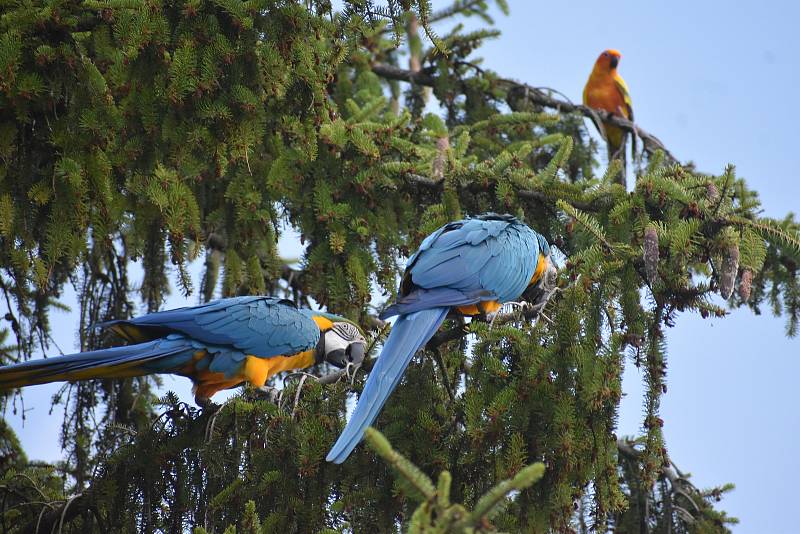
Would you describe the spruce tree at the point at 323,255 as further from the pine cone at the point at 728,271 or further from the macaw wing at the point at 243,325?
the macaw wing at the point at 243,325

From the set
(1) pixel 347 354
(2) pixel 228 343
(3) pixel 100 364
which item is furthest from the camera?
(1) pixel 347 354

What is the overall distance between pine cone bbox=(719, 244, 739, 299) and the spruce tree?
0.06ft

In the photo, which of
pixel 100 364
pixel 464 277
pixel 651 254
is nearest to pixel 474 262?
pixel 464 277

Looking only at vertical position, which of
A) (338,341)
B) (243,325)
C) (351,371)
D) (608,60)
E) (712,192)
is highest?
(608,60)

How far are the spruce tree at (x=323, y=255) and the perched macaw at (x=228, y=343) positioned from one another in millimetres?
244

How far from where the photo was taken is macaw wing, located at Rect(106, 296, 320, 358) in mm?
4539

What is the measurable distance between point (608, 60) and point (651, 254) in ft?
26.8

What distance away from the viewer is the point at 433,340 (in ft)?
13.4

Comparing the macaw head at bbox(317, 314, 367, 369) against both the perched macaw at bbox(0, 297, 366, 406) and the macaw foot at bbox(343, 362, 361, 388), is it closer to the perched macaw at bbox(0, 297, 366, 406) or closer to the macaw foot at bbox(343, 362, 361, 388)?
the perched macaw at bbox(0, 297, 366, 406)

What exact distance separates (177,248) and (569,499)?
2.30 m

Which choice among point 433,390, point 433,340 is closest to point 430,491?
point 433,390

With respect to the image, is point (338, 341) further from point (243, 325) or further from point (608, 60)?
point (608, 60)

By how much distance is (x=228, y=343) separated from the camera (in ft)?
15.6

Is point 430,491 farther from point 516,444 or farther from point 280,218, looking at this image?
point 280,218
